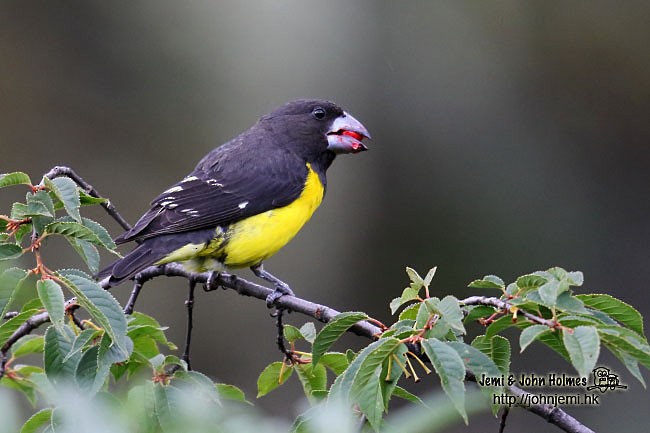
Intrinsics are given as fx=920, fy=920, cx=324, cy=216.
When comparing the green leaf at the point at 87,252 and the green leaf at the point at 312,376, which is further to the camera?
the green leaf at the point at 312,376

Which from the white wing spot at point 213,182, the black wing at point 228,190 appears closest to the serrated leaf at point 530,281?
the black wing at point 228,190

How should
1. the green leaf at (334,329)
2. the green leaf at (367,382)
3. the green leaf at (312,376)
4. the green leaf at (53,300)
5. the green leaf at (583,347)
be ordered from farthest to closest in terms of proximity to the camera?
the green leaf at (312,376)
the green leaf at (334,329)
the green leaf at (53,300)
the green leaf at (367,382)
the green leaf at (583,347)

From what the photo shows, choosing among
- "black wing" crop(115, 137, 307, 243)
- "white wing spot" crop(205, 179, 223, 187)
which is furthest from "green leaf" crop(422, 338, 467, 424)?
"white wing spot" crop(205, 179, 223, 187)

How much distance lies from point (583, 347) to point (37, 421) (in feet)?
4.51

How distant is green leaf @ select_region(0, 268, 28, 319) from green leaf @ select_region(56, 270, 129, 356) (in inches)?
3.5

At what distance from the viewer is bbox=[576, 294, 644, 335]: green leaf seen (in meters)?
2.14

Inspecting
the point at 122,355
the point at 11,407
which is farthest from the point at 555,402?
the point at 11,407

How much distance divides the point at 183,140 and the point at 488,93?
2.76 meters

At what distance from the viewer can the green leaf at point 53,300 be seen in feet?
7.03

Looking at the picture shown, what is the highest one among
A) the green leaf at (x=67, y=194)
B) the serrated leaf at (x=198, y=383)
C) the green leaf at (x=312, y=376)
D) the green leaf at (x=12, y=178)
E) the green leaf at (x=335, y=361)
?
the green leaf at (x=12, y=178)

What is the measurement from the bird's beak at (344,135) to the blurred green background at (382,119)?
10.5 ft

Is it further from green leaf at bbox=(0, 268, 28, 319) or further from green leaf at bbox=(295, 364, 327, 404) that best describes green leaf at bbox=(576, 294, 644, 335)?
green leaf at bbox=(0, 268, 28, 319)

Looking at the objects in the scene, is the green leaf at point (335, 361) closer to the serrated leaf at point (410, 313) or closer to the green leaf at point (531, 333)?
the serrated leaf at point (410, 313)

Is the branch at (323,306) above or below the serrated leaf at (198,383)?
above
